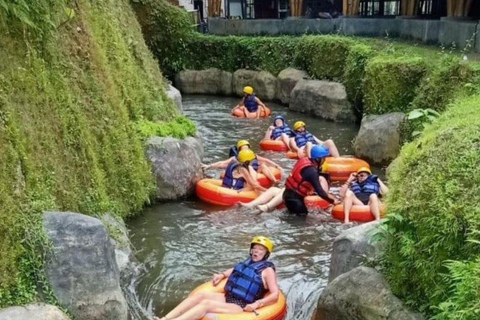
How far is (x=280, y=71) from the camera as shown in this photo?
79.6 feet

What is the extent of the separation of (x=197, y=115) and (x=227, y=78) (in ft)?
16.9

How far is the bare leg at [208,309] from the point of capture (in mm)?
6688

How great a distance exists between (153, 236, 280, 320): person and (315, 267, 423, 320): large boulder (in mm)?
966

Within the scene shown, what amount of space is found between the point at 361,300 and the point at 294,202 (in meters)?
5.15

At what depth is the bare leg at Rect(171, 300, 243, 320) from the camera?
669 centimetres

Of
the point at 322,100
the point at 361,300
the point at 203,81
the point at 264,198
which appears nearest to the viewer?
the point at 361,300

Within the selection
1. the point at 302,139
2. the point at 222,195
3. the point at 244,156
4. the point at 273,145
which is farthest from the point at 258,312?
the point at 273,145

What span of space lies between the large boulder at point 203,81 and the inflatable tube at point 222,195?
14795 millimetres

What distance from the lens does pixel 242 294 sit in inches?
277

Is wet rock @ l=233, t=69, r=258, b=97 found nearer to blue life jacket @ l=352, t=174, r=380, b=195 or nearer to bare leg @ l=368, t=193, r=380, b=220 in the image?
blue life jacket @ l=352, t=174, r=380, b=195

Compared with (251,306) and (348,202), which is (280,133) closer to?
(348,202)

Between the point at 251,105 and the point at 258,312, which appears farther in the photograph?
the point at 251,105

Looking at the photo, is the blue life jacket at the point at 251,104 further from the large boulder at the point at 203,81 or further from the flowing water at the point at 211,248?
the flowing water at the point at 211,248

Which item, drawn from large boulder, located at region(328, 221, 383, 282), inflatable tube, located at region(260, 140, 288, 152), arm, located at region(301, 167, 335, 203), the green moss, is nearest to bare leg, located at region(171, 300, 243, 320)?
large boulder, located at region(328, 221, 383, 282)
